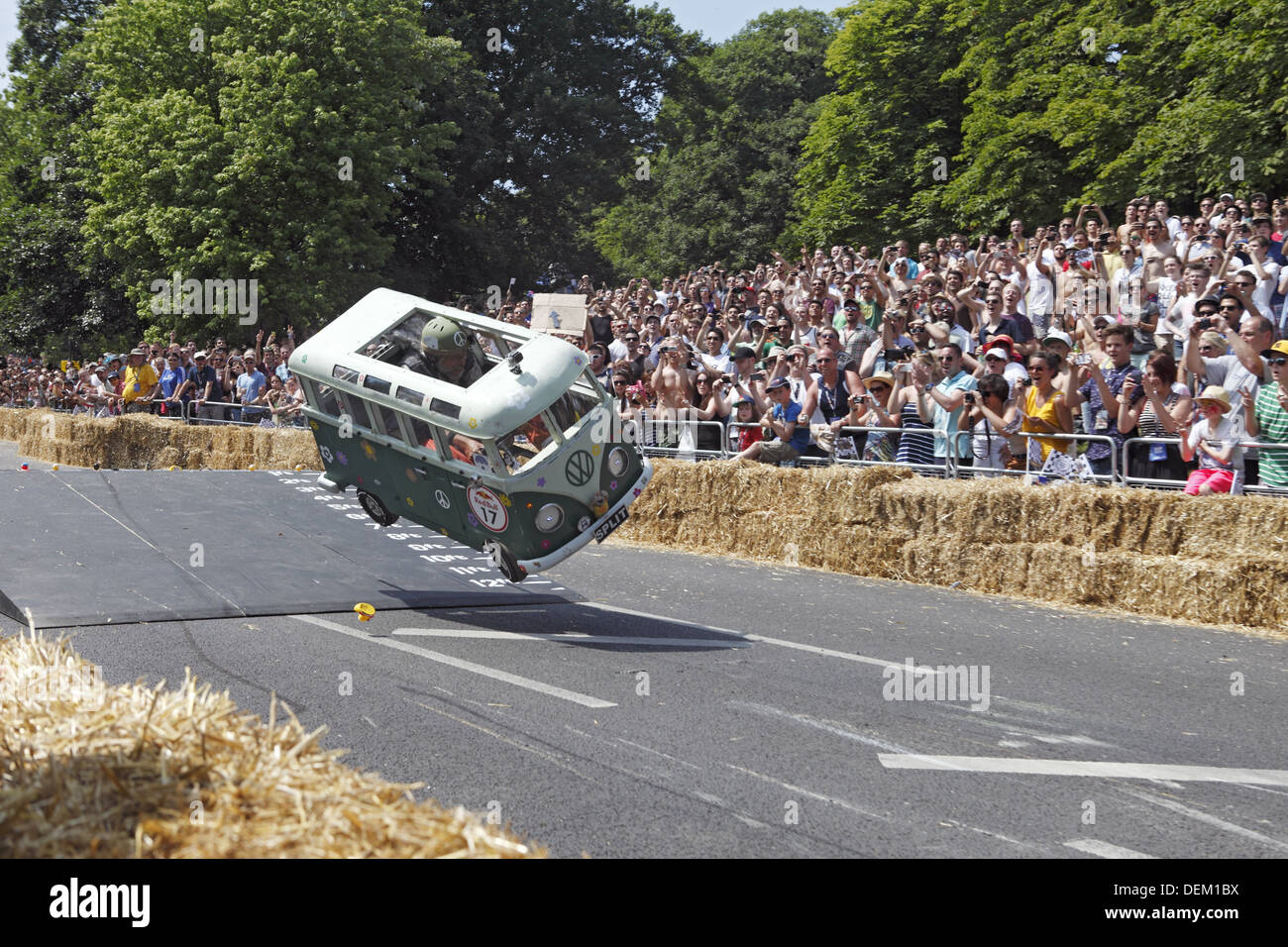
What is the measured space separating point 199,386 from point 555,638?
21.2m

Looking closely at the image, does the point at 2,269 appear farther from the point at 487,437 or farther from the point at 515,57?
the point at 487,437

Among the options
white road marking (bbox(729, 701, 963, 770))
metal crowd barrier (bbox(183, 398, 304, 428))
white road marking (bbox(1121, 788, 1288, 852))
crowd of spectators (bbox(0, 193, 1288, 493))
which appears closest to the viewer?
white road marking (bbox(1121, 788, 1288, 852))

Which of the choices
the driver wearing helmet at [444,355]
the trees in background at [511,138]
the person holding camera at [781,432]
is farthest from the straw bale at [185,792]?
the trees in background at [511,138]

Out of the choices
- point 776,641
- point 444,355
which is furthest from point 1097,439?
point 444,355

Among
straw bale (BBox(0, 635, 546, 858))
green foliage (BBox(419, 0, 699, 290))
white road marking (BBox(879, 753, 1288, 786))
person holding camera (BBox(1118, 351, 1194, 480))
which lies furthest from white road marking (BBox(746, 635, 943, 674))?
green foliage (BBox(419, 0, 699, 290))

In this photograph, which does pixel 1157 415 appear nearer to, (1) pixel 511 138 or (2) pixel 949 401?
(2) pixel 949 401

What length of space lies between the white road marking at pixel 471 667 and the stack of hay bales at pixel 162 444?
1215cm

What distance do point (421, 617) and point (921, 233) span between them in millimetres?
36183

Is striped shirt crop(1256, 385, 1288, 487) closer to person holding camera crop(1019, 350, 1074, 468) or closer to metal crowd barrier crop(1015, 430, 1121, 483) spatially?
metal crowd barrier crop(1015, 430, 1121, 483)

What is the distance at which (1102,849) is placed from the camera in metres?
5.18

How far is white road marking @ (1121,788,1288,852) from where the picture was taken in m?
5.27

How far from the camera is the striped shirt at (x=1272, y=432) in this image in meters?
10.8

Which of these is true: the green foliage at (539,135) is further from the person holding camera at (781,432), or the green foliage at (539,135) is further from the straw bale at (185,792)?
the straw bale at (185,792)

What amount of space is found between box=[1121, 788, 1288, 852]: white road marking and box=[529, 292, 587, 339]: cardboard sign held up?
1691cm
